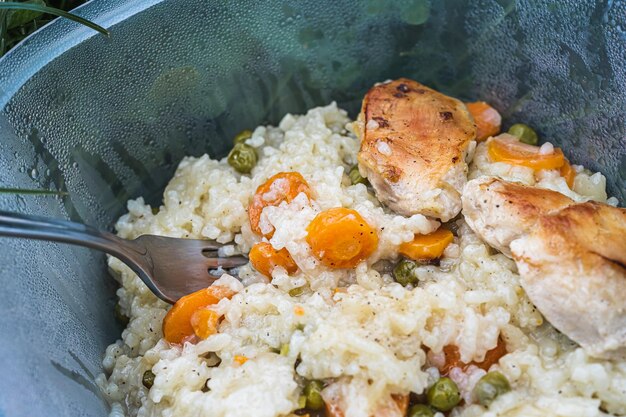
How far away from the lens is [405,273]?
405cm

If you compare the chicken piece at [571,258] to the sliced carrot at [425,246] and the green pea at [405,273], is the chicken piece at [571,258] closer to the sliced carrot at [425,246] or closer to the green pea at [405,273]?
the sliced carrot at [425,246]

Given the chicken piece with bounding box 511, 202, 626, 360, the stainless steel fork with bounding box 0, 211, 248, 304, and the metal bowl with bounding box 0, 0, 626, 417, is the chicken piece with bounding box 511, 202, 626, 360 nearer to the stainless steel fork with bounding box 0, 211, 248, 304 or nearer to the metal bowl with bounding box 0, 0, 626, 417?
the metal bowl with bounding box 0, 0, 626, 417

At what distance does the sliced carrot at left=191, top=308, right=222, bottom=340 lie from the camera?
3.93 metres

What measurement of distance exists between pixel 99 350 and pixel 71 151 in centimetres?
117

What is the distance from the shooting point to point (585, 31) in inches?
166

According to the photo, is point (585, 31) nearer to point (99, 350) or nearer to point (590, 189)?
point (590, 189)

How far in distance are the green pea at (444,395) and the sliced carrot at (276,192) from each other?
1.35 metres

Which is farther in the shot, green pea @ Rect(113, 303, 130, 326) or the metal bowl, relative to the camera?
green pea @ Rect(113, 303, 130, 326)

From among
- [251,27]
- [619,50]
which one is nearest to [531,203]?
[619,50]

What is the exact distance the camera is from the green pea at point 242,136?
4.90m

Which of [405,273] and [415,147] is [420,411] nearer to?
[405,273]

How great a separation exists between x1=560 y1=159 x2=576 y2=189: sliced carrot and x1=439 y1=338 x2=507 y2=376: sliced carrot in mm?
1200

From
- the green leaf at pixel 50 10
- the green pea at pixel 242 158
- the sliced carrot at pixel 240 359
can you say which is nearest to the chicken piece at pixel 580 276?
the sliced carrot at pixel 240 359

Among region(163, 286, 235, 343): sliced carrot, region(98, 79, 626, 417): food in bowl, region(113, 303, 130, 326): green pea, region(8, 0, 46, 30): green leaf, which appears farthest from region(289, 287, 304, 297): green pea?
region(8, 0, 46, 30): green leaf
